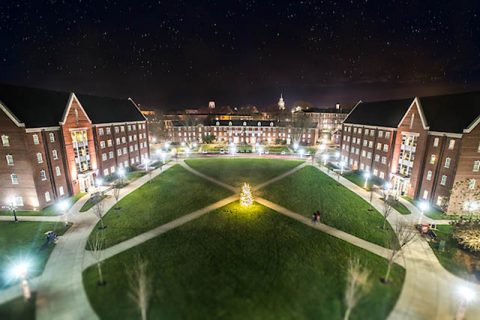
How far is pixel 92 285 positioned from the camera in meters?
18.2

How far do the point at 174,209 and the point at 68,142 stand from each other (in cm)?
2316

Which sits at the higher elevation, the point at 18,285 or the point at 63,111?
the point at 63,111

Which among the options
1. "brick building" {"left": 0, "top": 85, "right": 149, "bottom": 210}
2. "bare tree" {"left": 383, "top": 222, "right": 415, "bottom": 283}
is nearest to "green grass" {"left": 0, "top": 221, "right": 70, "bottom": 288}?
"brick building" {"left": 0, "top": 85, "right": 149, "bottom": 210}

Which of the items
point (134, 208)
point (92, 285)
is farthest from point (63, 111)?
point (92, 285)

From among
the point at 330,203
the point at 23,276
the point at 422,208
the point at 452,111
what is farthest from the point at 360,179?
the point at 23,276

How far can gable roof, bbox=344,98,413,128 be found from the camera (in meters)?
43.4

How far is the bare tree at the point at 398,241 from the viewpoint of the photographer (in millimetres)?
19080

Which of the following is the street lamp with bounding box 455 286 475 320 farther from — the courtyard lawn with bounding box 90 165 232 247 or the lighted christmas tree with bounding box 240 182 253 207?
the courtyard lawn with bounding box 90 165 232 247

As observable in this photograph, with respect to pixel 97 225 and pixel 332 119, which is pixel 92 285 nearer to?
pixel 97 225

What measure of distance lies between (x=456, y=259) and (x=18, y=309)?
39264 mm

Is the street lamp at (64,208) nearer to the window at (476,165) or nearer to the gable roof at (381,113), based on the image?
the window at (476,165)

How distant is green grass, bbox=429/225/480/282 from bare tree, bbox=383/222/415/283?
2.56m

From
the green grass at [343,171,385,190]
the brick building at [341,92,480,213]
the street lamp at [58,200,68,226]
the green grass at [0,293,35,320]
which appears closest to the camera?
the green grass at [0,293,35,320]

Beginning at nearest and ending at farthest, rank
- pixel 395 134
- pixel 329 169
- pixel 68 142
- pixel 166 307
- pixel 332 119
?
pixel 166 307
pixel 68 142
pixel 395 134
pixel 329 169
pixel 332 119
